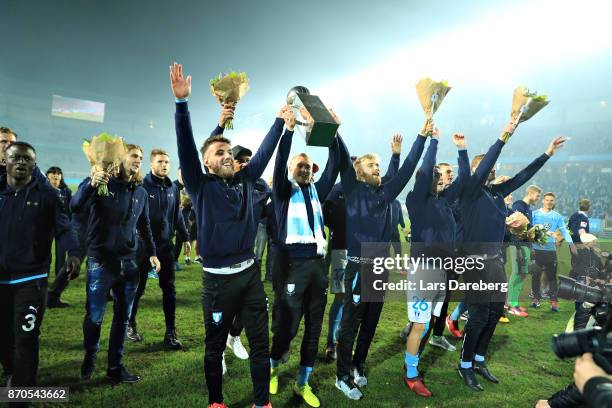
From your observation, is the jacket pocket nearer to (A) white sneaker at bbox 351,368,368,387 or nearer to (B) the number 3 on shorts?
(B) the number 3 on shorts

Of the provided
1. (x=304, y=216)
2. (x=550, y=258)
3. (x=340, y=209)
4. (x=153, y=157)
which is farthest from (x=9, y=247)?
(x=550, y=258)

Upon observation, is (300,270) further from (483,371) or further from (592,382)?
(483,371)

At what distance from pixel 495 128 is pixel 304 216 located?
6962 cm

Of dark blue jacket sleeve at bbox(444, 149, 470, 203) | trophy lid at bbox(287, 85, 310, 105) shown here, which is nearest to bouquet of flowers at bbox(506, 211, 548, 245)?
dark blue jacket sleeve at bbox(444, 149, 470, 203)

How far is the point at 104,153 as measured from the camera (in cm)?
340

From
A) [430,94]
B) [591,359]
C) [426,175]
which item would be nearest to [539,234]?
[426,175]

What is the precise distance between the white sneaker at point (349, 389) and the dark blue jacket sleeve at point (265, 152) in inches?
87.9

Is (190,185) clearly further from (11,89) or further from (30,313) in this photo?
(11,89)

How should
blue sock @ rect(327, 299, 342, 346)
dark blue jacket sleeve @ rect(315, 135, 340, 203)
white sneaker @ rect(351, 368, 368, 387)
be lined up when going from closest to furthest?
dark blue jacket sleeve @ rect(315, 135, 340, 203), white sneaker @ rect(351, 368, 368, 387), blue sock @ rect(327, 299, 342, 346)

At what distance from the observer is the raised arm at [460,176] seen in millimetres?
4414

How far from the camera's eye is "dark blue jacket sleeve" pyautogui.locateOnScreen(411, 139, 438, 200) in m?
4.14

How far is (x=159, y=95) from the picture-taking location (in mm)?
68625

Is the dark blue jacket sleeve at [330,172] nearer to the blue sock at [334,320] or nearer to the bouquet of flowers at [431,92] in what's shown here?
the bouquet of flowers at [431,92]

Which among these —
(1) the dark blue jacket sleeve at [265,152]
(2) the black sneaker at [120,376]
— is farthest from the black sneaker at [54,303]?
(1) the dark blue jacket sleeve at [265,152]
